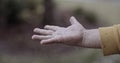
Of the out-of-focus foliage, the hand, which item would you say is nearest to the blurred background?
the out-of-focus foliage

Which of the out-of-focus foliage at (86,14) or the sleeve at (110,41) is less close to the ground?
the out-of-focus foliage at (86,14)

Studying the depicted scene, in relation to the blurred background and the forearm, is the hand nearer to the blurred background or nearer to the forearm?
the forearm

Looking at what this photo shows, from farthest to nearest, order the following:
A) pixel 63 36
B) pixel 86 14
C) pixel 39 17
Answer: pixel 86 14 → pixel 39 17 → pixel 63 36

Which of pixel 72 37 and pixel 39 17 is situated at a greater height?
pixel 39 17

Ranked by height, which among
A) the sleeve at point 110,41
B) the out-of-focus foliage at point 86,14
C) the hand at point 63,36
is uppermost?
the out-of-focus foliage at point 86,14

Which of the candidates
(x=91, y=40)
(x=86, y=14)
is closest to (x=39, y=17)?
(x=86, y=14)

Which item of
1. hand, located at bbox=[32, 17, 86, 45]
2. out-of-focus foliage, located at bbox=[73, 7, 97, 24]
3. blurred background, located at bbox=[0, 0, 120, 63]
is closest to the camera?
hand, located at bbox=[32, 17, 86, 45]

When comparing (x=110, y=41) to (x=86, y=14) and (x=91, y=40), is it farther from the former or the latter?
(x=86, y=14)

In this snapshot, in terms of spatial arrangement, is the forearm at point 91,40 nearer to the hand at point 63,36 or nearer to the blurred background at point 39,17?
the hand at point 63,36

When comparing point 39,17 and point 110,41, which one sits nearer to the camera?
point 110,41

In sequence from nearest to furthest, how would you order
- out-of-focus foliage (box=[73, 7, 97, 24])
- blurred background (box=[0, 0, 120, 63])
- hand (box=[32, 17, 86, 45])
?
hand (box=[32, 17, 86, 45]), blurred background (box=[0, 0, 120, 63]), out-of-focus foliage (box=[73, 7, 97, 24])

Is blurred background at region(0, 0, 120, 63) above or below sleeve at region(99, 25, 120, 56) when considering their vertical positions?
above

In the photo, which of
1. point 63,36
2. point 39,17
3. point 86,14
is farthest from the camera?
point 86,14

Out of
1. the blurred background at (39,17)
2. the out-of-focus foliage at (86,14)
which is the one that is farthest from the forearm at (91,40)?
the out-of-focus foliage at (86,14)
